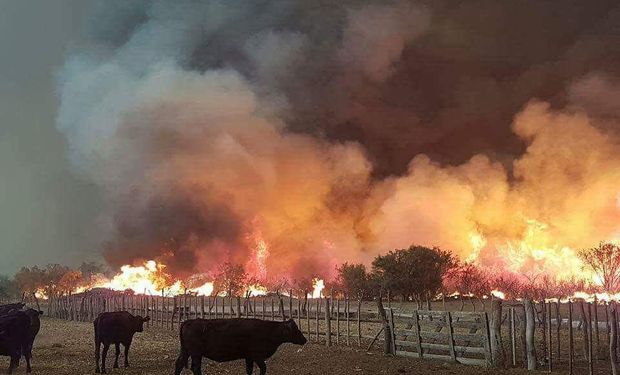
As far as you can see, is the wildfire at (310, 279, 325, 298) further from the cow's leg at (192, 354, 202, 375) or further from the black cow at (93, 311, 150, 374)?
the cow's leg at (192, 354, 202, 375)

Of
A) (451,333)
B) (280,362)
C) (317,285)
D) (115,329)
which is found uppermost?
(115,329)

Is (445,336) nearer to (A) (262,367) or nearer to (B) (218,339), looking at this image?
(A) (262,367)

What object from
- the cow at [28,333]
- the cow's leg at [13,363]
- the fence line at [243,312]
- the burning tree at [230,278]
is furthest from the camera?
the burning tree at [230,278]

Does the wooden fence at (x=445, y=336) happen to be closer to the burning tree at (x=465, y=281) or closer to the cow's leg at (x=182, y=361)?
the cow's leg at (x=182, y=361)

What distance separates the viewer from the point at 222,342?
15.9m

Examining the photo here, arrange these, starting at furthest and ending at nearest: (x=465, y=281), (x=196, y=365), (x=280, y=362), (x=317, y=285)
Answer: (x=317, y=285)
(x=465, y=281)
(x=280, y=362)
(x=196, y=365)

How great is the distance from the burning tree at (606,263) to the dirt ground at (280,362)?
47.5 meters

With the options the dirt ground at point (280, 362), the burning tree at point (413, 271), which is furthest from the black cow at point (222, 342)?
the burning tree at point (413, 271)

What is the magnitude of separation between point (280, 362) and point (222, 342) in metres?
5.48

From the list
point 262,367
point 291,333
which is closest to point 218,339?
point 262,367

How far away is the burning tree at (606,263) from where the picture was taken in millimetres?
61588

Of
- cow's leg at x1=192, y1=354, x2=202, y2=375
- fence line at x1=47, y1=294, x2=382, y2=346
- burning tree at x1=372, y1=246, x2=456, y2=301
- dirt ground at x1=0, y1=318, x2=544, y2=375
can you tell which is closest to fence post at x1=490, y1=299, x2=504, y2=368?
dirt ground at x1=0, y1=318, x2=544, y2=375

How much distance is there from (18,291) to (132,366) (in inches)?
4750

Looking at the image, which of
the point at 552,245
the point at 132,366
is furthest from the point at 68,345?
the point at 552,245
